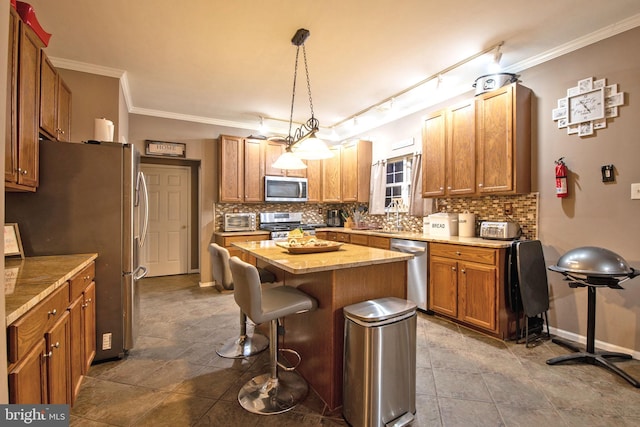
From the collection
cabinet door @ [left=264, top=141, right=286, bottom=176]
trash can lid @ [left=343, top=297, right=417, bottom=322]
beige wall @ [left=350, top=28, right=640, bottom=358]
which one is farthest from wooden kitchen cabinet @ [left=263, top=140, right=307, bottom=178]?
trash can lid @ [left=343, top=297, right=417, bottom=322]

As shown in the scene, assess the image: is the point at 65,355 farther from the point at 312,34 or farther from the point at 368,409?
the point at 312,34

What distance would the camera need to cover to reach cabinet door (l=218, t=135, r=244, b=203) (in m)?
4.62

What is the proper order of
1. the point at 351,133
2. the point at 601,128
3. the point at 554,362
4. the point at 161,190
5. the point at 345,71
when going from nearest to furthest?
1. the point at 554,362
2. the point at 601,128
3. the point at 345,71
4. the point at 161,190
5. the point at 351,133

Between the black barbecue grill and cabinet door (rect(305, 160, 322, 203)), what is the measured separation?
3.80 m

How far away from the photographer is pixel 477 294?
110 inches

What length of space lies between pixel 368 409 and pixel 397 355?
307 mm

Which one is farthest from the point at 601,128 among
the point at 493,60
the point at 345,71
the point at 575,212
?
the point at 345,71

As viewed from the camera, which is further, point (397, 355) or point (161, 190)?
point (161, 190)

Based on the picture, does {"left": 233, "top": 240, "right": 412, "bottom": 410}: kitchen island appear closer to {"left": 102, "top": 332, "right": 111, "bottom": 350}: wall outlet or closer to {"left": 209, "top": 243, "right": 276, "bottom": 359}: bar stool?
{"left": 209, "top": 243, "right": 276, "bottom": 359}: bar stool

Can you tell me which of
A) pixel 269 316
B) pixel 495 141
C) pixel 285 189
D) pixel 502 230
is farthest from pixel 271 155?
pixel 269 316

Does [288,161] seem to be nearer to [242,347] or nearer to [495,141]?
[242,347]

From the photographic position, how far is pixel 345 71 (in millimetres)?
3193

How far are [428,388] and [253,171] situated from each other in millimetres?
3895

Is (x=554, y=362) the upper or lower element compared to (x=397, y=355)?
lower
